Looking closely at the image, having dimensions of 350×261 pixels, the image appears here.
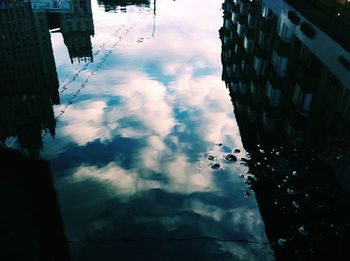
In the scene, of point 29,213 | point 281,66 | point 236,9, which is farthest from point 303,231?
point 236,9

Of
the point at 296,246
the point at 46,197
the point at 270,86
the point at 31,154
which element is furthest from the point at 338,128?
the point at 31,154

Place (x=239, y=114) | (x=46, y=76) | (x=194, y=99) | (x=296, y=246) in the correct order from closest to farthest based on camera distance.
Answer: (x=296, y=246), (x=239, y=114), (x=194, y=99), (x=46, y=76)

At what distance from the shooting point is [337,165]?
24.7m

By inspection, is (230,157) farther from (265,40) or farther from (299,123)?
(265,40)

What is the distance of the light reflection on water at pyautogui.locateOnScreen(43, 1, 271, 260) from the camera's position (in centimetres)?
2023

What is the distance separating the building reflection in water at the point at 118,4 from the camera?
276 feet

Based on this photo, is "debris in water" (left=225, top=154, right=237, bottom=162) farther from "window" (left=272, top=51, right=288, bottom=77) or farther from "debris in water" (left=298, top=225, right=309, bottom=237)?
"window" (left=272, top=51, right=288, bottom=77)

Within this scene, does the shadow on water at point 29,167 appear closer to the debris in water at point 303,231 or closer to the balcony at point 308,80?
the debris in water at point 303,231

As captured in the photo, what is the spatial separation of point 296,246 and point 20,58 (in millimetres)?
60004

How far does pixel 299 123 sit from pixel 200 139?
9657mm

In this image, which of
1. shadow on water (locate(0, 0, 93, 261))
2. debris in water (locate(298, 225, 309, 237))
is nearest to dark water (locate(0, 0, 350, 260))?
debris in water (locate(298, 225, 309, 237))

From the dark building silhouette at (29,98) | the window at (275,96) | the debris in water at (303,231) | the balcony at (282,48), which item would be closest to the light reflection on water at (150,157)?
the dark building silhouette at (29,98)

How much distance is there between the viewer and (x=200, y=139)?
30.8 metres

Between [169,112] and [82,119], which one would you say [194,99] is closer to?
[169,112]
